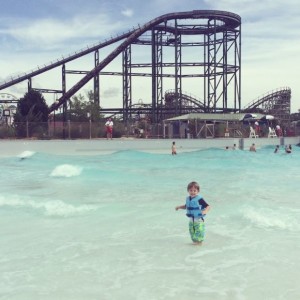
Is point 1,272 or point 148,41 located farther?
point 148,41

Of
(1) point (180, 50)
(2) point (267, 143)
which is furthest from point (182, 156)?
(1) point (180, 50)

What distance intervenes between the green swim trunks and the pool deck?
21111 millimetres

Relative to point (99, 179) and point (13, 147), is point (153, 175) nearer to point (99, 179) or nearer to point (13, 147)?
point (99, 179)

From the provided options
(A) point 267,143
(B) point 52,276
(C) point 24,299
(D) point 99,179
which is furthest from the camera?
(A) point 267,143

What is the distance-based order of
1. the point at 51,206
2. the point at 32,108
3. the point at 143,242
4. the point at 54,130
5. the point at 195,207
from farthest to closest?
the point at 32,108 < the point at 54,130 < the point at 51,206 < the point at 143,242 < the point at 195,207

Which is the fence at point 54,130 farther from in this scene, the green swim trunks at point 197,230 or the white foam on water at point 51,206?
the green swim trunks at point 197,230

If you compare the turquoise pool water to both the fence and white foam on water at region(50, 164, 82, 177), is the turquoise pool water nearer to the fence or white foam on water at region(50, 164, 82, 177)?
white foam on water at region(50, 164, 82, 177)

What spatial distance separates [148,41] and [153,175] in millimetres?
26039

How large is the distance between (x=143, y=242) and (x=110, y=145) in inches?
846

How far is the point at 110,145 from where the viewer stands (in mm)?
28469

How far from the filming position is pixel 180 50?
134 feet

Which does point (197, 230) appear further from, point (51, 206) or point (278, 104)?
point (278, 104)

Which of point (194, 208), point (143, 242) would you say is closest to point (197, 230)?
point (194, 208)

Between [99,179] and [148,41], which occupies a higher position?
[148,41]
